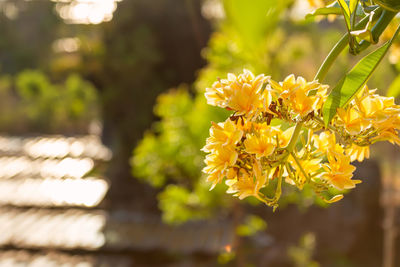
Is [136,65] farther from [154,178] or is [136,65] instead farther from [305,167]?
[305,167]

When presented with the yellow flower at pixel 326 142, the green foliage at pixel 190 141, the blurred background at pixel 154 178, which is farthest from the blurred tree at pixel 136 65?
the yellow flower at pixel 326 142

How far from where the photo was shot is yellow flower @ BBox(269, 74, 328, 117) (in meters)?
0.23

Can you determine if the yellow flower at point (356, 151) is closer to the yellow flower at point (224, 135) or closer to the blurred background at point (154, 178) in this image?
the yellow flower at point (224, 135)

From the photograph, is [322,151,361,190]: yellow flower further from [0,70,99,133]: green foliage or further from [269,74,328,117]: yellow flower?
[0,70,99,133]: green foliage

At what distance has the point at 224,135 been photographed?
0.23m

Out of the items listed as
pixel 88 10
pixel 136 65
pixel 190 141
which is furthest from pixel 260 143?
pixel 88 10

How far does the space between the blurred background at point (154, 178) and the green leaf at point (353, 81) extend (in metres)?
1.37

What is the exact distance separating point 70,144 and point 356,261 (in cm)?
359

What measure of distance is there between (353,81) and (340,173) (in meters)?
0.05

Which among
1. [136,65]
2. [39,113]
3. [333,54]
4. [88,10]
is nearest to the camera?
[333,54]

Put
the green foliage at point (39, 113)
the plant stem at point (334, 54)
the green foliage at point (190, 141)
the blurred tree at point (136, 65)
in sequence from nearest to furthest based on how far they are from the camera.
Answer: the plant stem at point (334, 54) → the green foliage at point (190, 141) → the blurred tree at point (136, 65) → the green foliage at point (39, 113)

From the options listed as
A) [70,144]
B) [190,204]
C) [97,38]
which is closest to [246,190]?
[190,204]

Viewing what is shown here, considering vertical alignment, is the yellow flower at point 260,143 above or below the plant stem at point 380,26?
below

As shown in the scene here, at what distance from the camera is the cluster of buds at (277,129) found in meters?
0.23
